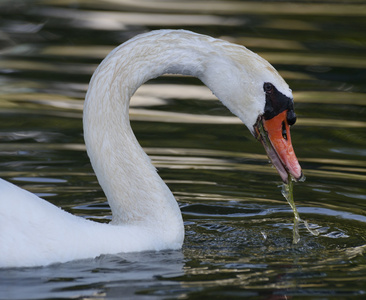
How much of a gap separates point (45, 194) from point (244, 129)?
9.41 feet

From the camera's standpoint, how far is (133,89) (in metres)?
7.23

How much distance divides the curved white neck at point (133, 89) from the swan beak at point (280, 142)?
0.33 ft

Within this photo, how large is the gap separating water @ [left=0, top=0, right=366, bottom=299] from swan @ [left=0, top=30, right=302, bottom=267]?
0.25m

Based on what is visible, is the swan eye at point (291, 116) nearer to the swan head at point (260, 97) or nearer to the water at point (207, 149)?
the swan head at point (260, 97)

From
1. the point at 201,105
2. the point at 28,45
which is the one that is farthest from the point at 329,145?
the point at 28,45

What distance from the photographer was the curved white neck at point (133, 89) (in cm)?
700

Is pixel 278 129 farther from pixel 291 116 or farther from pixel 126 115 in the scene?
pixel 126 115

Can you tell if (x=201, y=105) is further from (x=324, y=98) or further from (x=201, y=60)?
(x=201, y=60)

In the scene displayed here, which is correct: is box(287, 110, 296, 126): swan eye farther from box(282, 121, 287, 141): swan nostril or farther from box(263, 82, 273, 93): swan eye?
box(263, 82, 273, 93): swan eye

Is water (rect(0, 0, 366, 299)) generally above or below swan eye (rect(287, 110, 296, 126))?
below

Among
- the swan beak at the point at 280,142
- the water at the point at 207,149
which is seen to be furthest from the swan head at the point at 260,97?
the water at the point at 207,149

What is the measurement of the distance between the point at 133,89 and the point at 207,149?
2.86 m

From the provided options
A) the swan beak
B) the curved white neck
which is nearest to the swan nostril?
the swan beak

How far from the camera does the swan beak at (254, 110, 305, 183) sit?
7.01m
